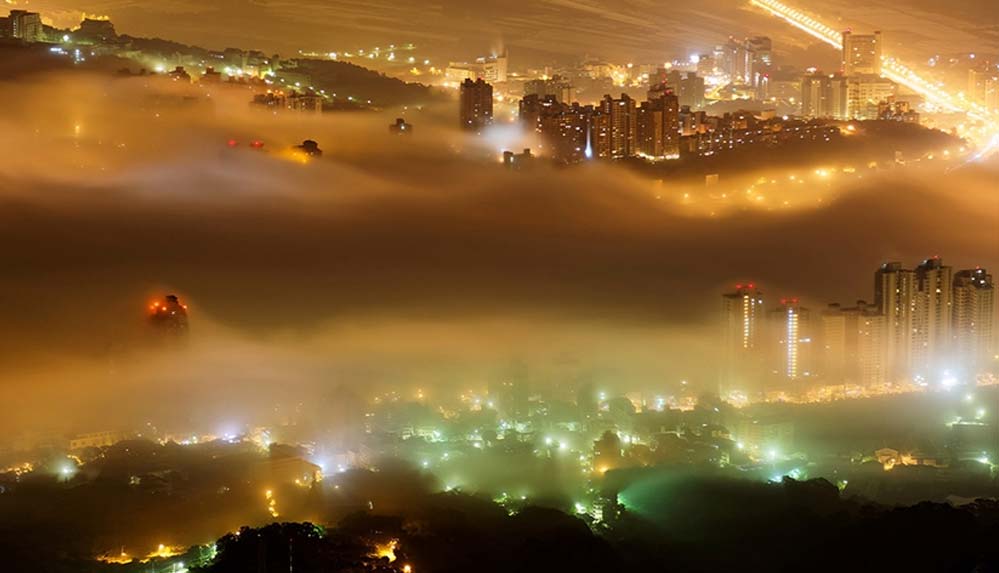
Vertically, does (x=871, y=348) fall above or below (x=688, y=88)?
below

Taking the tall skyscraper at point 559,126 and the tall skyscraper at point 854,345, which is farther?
the tall skyscraper at point 559,126

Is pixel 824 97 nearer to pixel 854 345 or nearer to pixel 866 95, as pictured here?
pixel 866 95

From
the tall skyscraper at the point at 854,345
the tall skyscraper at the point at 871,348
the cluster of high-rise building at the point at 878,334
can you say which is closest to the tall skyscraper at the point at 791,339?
the cluster of high-rise building at the point at 878,334

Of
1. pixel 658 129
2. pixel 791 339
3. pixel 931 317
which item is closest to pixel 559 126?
pixel 658 129

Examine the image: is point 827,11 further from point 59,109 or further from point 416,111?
point 59,109

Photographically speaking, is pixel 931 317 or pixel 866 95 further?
pixel 866 95

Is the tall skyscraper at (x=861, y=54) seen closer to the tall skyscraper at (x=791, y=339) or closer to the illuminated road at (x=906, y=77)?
the illuminated road at (x=906, y=77)

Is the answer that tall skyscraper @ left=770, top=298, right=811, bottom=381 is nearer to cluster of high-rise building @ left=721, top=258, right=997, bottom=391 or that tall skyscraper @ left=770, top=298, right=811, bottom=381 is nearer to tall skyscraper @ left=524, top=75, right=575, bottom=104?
cluster of high-rise building @ left=721, top=258, right=997, bottom=391
